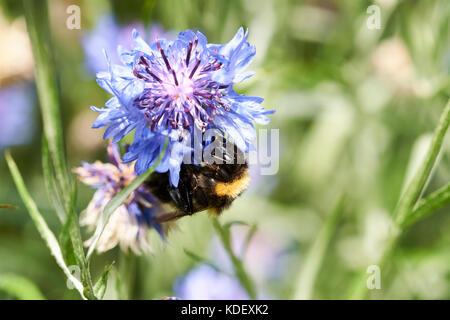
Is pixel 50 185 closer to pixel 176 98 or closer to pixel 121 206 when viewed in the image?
pixel 121 206

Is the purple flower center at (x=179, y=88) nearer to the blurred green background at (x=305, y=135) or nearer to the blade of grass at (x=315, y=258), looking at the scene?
the blade of grass at (x=315, y=258)

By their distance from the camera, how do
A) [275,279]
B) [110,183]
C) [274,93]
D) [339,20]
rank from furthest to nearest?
[339,20] < [275,279] < [274,93] < [110,183]

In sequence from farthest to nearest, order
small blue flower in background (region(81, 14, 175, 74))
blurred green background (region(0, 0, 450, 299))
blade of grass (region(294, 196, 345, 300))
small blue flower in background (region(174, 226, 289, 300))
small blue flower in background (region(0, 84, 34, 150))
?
small blue flower in background (region(0, 84, 34, 150)) → small blue flower in background (region(81, 14, 175, 74)) → blurred green background (region(0, 0, 450, 299)) → small blue flower in background (region(174, 226, 289, 300)) → blade of grass (region(294, 196, 345, 300))

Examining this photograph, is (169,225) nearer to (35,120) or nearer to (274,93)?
(274,93)

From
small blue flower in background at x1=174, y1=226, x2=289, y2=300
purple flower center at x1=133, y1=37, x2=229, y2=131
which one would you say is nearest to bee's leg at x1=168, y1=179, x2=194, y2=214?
purple flower center at x1=133, y1=37, x2=229, y2=131

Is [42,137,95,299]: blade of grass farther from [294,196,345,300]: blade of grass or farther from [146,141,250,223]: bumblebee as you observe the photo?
[294,196,345,300]: blade of grass
